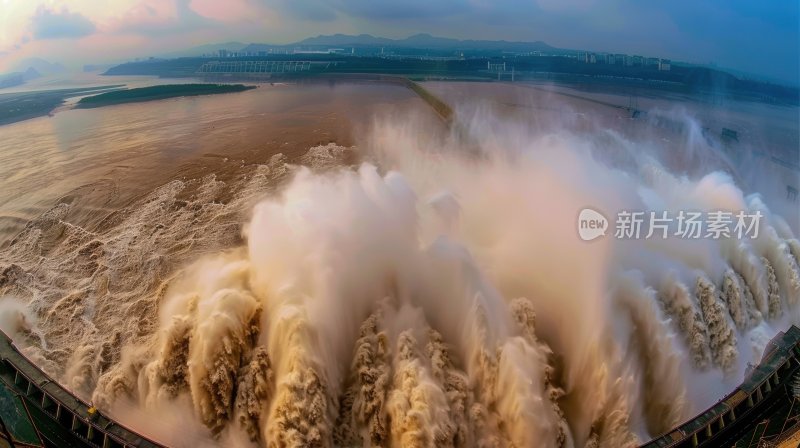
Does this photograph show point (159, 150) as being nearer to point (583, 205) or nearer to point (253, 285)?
point (253, 285)

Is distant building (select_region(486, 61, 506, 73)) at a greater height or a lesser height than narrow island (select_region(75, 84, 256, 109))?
greater

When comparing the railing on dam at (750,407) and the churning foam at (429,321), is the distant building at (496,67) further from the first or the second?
the railing on dam at (750,407)

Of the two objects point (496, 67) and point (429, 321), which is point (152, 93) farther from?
point (429, 321)

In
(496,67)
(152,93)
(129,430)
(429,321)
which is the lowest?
(129,430)

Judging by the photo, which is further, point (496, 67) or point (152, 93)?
point (496, 67)

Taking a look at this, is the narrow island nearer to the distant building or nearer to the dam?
the distant building

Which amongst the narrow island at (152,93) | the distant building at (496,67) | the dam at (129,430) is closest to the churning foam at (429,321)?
the dam at (129,430)

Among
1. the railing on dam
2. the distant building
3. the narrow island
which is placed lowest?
the railing on dam

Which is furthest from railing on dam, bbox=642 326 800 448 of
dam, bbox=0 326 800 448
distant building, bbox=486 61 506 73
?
distant building, bbox=486 61 506 73

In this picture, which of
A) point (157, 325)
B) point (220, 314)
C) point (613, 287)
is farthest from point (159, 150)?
point (613, 287)

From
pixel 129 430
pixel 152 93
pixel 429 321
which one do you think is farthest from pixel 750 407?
pixel 152 93
